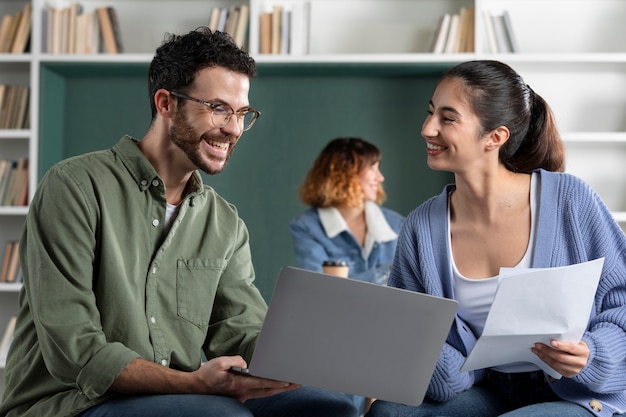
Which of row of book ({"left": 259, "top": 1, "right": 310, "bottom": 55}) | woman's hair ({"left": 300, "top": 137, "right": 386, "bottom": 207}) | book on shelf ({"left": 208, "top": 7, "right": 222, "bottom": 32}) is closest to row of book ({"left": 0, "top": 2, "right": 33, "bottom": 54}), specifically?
book on shelf ({"left": 208, "top": 7, "right": 222, "bottom": 32})

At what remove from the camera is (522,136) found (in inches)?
84.4

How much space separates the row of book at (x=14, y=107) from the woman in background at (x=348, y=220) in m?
1.61

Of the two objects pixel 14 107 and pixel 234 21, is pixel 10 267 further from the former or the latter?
pixel 234 21

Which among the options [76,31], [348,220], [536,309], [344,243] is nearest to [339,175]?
[348,220]

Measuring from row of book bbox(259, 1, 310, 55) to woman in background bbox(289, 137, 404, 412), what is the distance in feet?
2.12

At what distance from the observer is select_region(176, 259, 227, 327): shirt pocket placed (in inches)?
77.9

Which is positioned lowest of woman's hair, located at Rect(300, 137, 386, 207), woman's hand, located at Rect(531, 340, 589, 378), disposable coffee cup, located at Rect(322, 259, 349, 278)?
disposable coffee cup, located at Rect(322, 259, 349, 278)

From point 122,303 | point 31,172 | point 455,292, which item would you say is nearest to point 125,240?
point 122,303

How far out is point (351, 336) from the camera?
1647 mm

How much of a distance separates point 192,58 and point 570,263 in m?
0.97

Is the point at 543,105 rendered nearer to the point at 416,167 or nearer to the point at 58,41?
the point at 416,167

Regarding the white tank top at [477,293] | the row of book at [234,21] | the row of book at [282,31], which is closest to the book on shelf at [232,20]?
the row of book at [234,21]

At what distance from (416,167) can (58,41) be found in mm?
1983

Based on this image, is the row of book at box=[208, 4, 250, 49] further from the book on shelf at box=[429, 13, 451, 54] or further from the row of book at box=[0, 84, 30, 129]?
the row of book at box=[0, 84, 30, 129]
